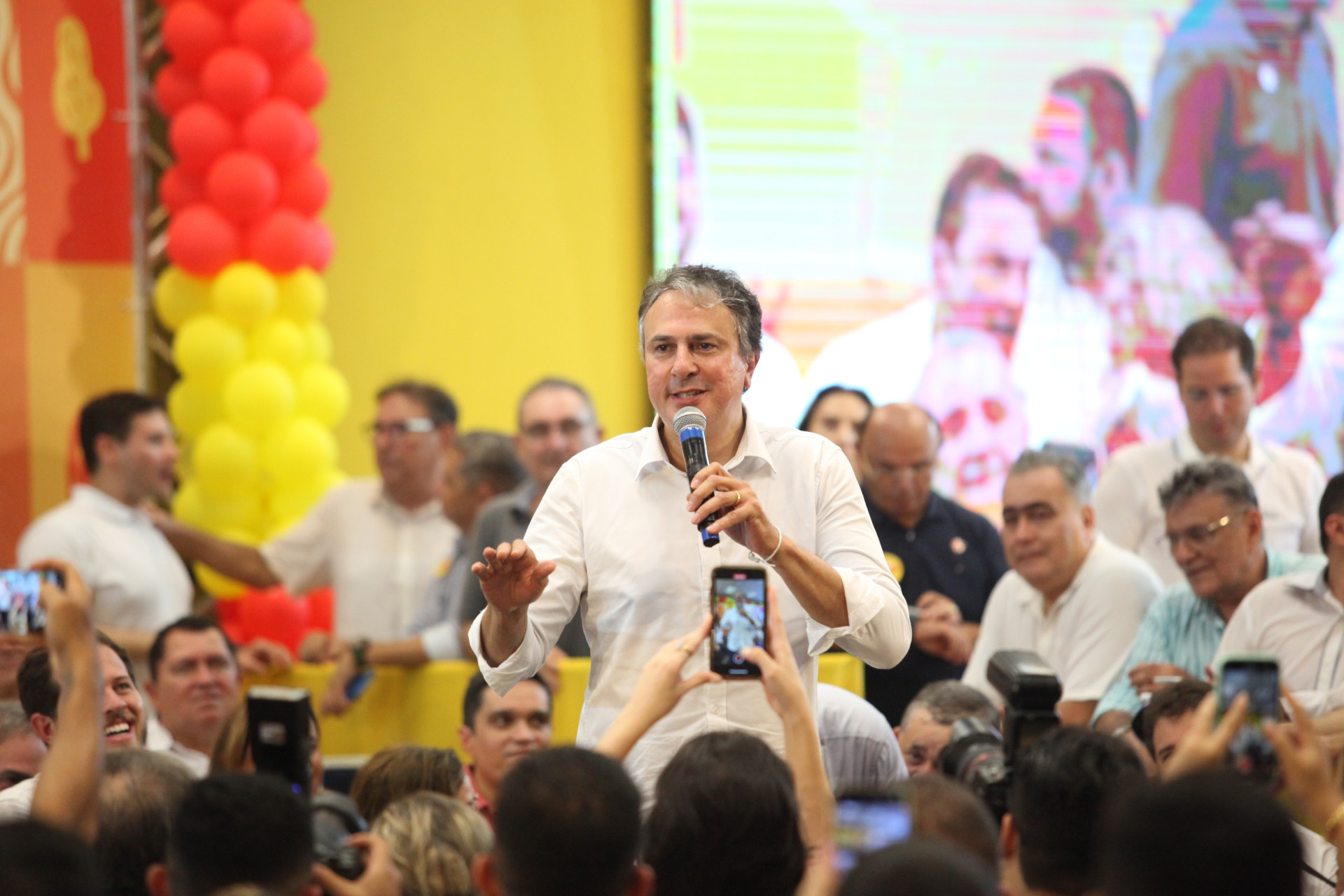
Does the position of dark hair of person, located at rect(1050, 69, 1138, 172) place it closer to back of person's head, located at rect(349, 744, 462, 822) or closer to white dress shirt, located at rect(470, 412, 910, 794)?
white dress shirt, located at rect(470, 412, 910, 794)

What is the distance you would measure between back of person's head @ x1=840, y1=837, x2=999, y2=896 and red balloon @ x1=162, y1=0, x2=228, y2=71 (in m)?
4.59

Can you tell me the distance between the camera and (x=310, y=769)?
2.37m

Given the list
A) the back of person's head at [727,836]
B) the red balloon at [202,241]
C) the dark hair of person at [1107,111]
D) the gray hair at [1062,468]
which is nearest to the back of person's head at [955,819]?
the back of person's head at [727,836]

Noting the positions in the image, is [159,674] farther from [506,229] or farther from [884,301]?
[884,301]

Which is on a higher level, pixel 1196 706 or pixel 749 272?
pixel 749 272

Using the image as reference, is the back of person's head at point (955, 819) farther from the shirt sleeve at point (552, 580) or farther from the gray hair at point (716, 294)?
the gray hair at point (716, 294)

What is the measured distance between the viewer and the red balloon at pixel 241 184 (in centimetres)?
534

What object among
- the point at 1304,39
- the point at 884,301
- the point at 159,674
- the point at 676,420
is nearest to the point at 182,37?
the point at 159,674

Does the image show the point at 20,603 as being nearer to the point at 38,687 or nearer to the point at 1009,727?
the point at 38,687

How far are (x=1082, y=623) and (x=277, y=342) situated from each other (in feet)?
9.65

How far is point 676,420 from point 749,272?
157 inches

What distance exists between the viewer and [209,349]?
5402 millimetres

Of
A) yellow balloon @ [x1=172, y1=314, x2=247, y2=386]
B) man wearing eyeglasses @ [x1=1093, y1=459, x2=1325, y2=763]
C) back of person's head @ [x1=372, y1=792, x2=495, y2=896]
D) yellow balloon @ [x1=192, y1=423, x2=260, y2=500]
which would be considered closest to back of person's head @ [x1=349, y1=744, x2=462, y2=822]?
back of person's head @ [x1=372, y1=792, x2=495, y2=896]

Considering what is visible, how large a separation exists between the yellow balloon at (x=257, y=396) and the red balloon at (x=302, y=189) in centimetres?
59
